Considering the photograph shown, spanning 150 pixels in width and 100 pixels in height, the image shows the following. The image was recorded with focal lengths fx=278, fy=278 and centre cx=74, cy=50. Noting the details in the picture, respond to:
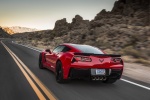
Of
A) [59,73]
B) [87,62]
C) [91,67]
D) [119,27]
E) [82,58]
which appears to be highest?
[82,58]

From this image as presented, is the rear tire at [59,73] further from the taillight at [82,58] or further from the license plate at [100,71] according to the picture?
the license plate at [100,71]

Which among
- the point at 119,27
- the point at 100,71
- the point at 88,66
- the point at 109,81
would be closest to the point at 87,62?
the point at 88,66

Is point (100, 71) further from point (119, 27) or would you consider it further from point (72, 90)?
point (119, 27)

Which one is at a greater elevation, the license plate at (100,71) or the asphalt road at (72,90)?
the license plate at (100,71)

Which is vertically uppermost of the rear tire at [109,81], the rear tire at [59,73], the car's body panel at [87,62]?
the car's body panel at [87,62]

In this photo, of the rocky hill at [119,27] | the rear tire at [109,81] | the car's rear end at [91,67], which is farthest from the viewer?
the rocky hill at [119,27]

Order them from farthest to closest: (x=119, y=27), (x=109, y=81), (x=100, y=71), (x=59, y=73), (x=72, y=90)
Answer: (x=119, y=27), (x=109, y=81), (x=59, y=73), (x=100, y=71), (x=72, y=90)

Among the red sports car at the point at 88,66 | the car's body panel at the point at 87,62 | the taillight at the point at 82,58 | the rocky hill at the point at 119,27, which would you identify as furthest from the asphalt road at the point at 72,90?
the rocky hill at the point at 119,27

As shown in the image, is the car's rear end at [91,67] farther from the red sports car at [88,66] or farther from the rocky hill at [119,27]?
the rocky hill at [119,27]

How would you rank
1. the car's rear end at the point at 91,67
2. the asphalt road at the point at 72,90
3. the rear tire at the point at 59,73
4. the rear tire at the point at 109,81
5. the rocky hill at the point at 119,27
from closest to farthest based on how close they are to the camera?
the asphalt road at the point at 72,90, the car's rear end at the point at 91,67, the rear tire at the point at 59,73, the rear tire at the point at 109,81, the rocky hill at the point at 119,27

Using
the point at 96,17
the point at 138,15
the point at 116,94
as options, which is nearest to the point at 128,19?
the point at 138,15

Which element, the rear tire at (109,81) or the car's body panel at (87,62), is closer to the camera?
the car's body panel at (87,62)

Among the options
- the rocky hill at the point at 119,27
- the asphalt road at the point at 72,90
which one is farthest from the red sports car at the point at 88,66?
the rocky hill at the point at 119,27

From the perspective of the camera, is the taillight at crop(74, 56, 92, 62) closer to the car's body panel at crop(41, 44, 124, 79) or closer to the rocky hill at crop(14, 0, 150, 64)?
the car's body panel at crop(41, 44, 124, 79)
